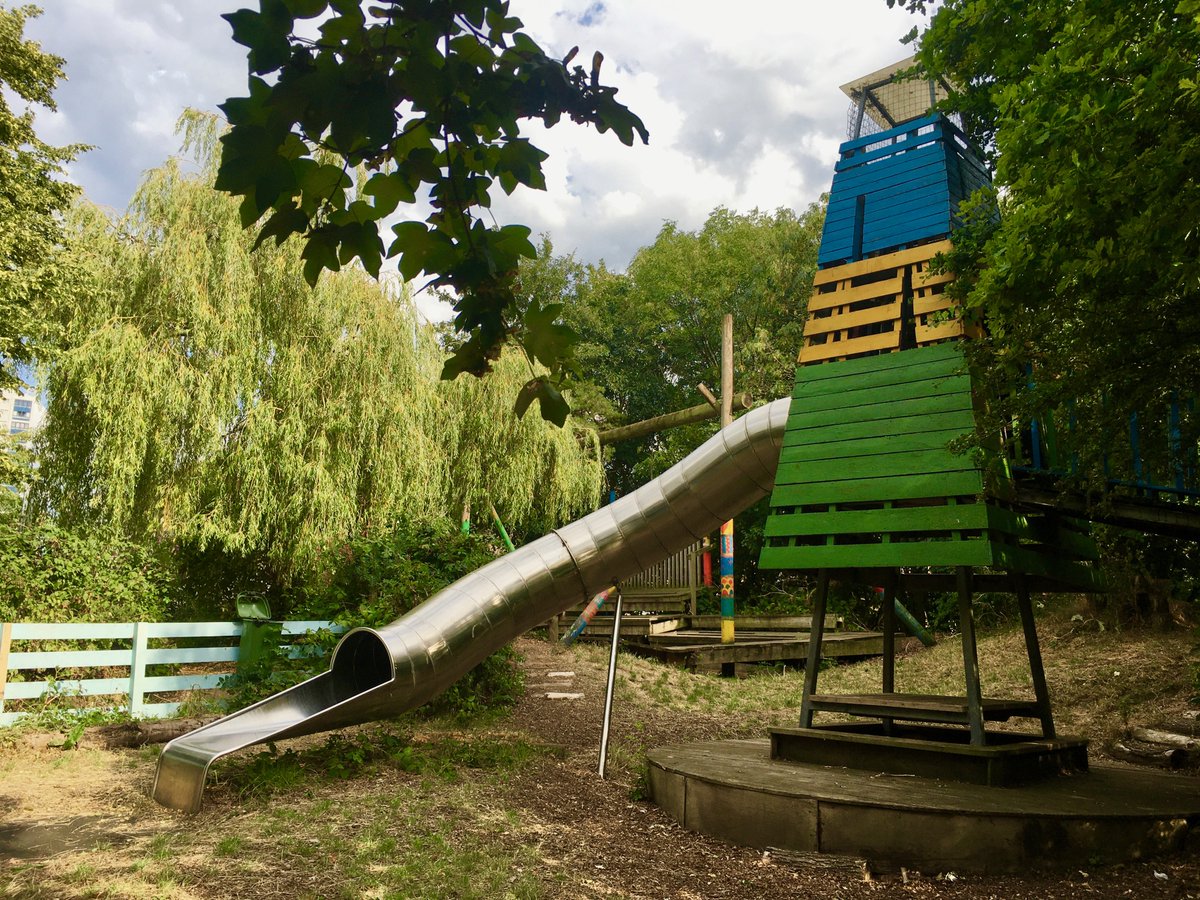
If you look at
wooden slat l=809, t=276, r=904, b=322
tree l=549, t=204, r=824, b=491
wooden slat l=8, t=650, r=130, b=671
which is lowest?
wooden slat l=8, t=650, r=130, b=671

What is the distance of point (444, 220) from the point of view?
5.98ft

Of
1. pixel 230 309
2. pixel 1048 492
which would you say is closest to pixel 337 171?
pixel 1048 492

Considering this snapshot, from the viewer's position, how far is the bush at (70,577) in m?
8.24

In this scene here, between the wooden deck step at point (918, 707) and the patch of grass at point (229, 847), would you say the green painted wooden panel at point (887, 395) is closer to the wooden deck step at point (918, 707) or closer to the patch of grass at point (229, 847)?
the wooden deck step at point (918, 707)

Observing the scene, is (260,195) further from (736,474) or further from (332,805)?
(736,474)

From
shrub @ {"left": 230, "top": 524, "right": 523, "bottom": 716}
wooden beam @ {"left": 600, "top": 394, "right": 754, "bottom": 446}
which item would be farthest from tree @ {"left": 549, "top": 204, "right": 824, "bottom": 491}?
shrub @ {"left": 230, "top": 524, "right": 523, "bottom": 716}

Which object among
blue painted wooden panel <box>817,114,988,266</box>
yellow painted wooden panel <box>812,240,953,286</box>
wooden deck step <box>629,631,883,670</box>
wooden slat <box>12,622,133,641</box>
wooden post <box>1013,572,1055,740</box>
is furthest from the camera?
wooden deck step <box>629,631,883,670</box>

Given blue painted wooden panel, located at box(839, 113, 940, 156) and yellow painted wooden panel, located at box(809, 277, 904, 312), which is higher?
blue painted wooden panel, located at box(839, 113, 940, 156)

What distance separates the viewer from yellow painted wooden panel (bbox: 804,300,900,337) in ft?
20.6

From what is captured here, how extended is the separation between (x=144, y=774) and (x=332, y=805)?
1.87 metres

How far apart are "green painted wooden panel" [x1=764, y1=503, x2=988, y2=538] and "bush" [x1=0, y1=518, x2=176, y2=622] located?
23.4 feet

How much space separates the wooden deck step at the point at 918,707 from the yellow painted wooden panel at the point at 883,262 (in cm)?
322

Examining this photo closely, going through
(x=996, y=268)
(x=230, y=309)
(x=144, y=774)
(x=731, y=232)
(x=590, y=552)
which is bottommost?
(x=144, y=774)

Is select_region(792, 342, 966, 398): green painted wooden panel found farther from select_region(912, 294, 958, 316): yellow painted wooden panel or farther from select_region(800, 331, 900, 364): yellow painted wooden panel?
select_region(912, 294, 958, 316): yellow painted wooden panel
